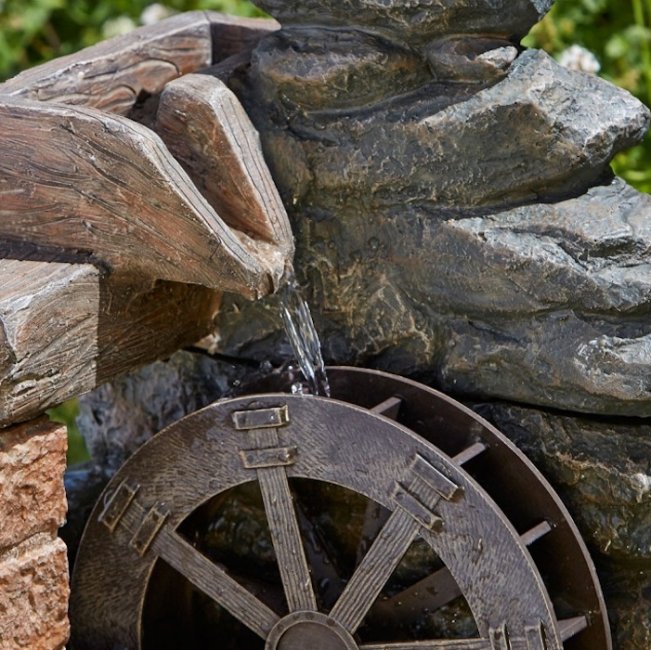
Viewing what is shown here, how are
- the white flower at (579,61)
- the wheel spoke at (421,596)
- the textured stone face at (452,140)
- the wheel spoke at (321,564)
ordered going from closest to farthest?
the textured stone face at (452,140) → the wheel spoke at (421,596) → the wheel spoke at (321,564) → the white flower at (579,61)

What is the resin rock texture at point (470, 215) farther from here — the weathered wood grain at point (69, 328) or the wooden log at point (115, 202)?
the weathered wood grain at point (69, 328)

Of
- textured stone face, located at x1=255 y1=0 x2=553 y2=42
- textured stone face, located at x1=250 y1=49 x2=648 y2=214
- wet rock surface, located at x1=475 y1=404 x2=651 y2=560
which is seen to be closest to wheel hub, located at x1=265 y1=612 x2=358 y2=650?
wet rock surface, located at x1=475 y1=404 x2=651 y2=560

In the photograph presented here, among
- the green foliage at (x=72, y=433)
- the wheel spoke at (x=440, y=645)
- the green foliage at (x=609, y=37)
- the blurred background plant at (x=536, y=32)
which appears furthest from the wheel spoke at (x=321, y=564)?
the green foliage at (x=609, y=37)

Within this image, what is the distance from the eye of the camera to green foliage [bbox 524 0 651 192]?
5.44 metres

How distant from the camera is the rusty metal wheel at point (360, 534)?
8.79 feet

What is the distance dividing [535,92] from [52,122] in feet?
3.49

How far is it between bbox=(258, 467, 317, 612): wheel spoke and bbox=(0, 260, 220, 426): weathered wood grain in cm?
43

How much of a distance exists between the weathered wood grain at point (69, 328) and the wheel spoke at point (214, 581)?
0.42 metres

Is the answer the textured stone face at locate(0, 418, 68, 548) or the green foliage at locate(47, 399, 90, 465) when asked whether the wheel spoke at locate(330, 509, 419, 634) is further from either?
the green foliage at locate(47, 399, 90, 465)

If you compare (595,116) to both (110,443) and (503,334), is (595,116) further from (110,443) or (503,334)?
(110,443)

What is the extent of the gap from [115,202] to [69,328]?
11.4 inches

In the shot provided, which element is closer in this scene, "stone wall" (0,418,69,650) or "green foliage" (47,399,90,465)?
"stone wall" (0,418,69,650)

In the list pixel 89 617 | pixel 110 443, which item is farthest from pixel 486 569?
pixel 110 443

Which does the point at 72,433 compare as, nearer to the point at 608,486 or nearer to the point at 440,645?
the point at 440,645
